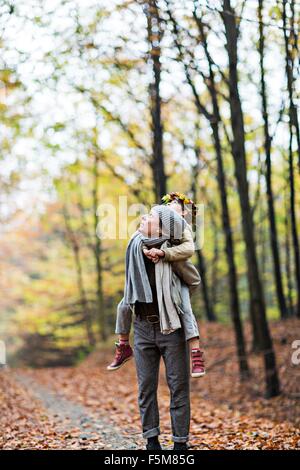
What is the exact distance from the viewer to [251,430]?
22.1ft

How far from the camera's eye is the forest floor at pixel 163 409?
620 centimetres

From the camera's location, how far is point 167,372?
4.84m

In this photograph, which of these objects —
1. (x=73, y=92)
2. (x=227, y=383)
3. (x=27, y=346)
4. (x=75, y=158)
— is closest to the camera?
(x=227, y=383)

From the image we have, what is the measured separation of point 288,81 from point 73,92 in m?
5.78

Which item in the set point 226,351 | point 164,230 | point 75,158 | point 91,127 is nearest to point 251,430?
point 164,230

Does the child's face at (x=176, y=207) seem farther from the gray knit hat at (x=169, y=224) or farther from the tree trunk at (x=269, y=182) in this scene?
the tree trunk at (x=269, y=182)

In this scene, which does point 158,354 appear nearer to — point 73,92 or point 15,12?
point 15,12

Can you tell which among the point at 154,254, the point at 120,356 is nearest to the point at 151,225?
the point at 154,254

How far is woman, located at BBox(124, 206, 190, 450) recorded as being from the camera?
475 centimetres

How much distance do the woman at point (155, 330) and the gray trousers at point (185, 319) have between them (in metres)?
0.07

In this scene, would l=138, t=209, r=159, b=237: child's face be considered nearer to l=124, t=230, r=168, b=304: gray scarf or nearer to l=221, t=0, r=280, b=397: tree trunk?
l=124, t=230, r=168, b=304: gray scarf

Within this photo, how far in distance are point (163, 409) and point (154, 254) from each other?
4993 millimetres

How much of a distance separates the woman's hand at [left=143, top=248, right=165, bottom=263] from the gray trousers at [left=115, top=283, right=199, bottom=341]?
357 millimetres

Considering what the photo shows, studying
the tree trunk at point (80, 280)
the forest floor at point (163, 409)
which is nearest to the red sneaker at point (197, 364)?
the forest floor at point (163, 409)
